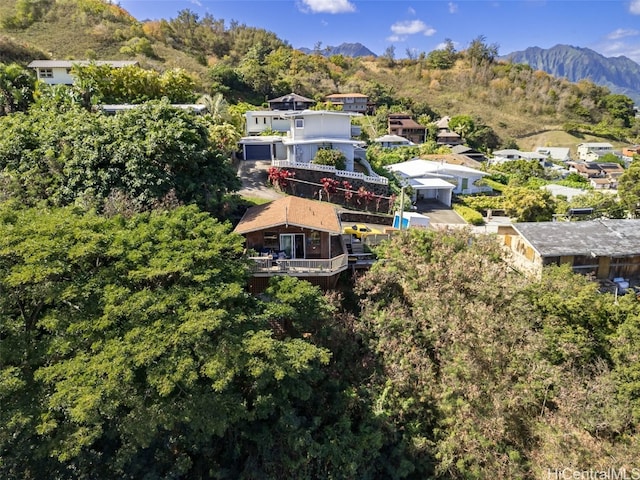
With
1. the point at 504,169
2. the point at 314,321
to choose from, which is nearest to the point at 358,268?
the point at 314,321

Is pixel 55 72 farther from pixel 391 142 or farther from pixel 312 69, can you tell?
pixel 312 69

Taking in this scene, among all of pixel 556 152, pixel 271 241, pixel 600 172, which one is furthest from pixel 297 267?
pixel 556 152

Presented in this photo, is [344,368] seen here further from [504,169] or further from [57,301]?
[504,169]

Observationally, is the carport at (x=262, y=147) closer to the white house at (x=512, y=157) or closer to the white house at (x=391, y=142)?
the white house at (x=391, y=142)

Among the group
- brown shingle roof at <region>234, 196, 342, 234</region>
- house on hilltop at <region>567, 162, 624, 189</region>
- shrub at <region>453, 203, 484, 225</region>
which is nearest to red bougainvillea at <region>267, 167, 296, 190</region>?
brown shingle roof at <region>234, 196, 342, 234</region>

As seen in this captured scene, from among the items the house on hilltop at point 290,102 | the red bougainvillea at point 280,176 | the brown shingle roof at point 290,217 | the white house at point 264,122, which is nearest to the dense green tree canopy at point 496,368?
the brown shingle roof at point 290,217

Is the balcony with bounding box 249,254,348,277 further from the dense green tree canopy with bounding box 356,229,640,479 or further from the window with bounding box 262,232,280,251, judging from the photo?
the dense green tree canopy with bounding box 356,229,640,479
